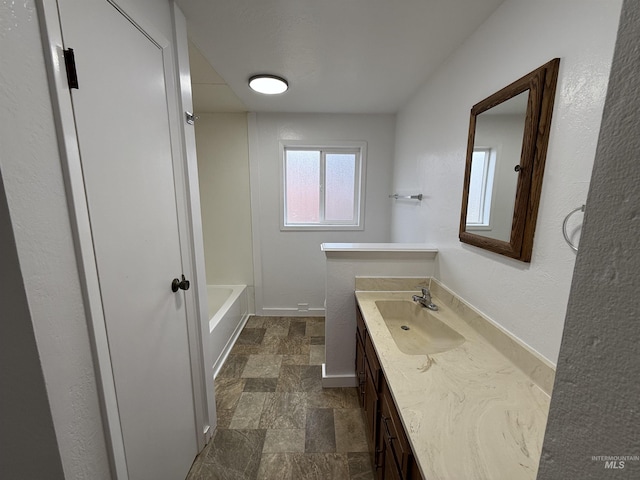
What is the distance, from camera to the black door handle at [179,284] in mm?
1182

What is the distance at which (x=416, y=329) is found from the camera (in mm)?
1519

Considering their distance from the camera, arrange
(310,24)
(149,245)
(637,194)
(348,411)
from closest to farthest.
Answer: (637,194) → (149,245) → (310,24) → (348,411)

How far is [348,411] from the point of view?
1761mm

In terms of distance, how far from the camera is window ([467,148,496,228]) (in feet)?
4.08

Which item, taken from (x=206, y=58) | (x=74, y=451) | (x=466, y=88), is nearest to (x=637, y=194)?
(x=74, y=451)

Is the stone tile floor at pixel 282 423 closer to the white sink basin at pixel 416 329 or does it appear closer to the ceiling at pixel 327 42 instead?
the white sink basin at pixel 416 329

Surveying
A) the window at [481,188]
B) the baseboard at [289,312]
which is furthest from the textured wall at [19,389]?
the baseboard at [289,312]

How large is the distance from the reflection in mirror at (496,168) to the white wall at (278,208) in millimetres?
1569

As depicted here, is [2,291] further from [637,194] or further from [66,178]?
[637,194]

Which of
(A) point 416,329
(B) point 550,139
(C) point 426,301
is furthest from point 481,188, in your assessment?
(A) point 416,329

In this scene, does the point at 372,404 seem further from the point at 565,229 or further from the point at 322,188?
the point at 322,188

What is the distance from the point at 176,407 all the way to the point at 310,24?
6.71ft

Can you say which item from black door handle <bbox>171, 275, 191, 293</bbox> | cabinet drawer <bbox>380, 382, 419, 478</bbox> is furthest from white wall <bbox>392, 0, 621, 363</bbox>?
black door handle <bbox>171, 275, 191, 293</bbox>

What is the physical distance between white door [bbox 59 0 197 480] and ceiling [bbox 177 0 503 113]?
0.49 m
